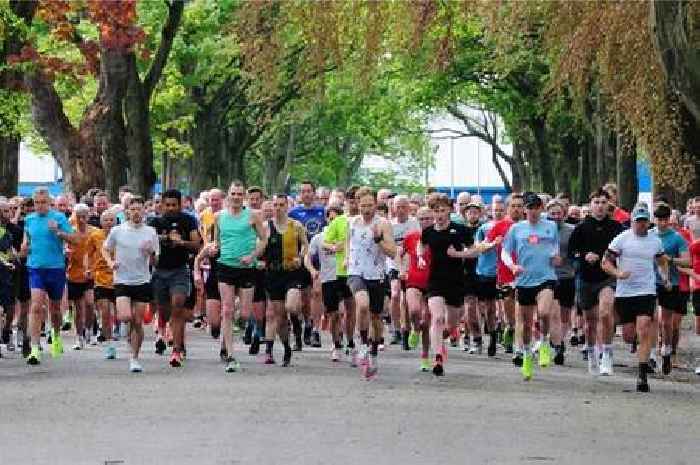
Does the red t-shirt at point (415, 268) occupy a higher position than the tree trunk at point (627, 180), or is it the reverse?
the tree trunk at point (627, 180)

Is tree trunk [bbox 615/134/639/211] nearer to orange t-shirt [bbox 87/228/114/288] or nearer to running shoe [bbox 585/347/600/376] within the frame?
orange t-shirt [bbox 87/228/114/288]

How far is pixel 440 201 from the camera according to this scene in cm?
1989

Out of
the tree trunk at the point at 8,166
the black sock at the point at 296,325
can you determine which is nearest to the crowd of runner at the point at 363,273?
the black sock at the point at 296,325

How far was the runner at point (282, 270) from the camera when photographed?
2086 centimetres

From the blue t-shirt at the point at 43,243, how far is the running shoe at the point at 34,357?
0.96m

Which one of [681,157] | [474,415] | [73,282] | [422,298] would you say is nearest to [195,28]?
[681,157]

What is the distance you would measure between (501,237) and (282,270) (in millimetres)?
2624

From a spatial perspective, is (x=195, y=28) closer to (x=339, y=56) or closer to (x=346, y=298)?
(x=339, y=56)

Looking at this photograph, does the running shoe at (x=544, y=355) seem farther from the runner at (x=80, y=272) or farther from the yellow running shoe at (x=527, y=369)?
the runner at (x=80, y=272)

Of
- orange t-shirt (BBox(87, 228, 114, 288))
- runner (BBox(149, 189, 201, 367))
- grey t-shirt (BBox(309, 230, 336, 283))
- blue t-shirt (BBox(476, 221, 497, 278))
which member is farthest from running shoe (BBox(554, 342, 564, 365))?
orange t-shirt (BBox(87, 228, 114, 288))

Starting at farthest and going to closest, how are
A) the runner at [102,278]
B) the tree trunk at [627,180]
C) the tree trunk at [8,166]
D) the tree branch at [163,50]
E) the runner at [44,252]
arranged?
the tree trunk at [627,180]
the tree trunk at [8,166]
the tree branch at [163,50]
the runner at [102,278]
the runner at [44,252]

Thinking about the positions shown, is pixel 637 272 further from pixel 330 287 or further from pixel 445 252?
pixel 330 287

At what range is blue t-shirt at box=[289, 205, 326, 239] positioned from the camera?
24.3 metres

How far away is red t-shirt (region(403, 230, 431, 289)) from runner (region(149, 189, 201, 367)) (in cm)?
224
